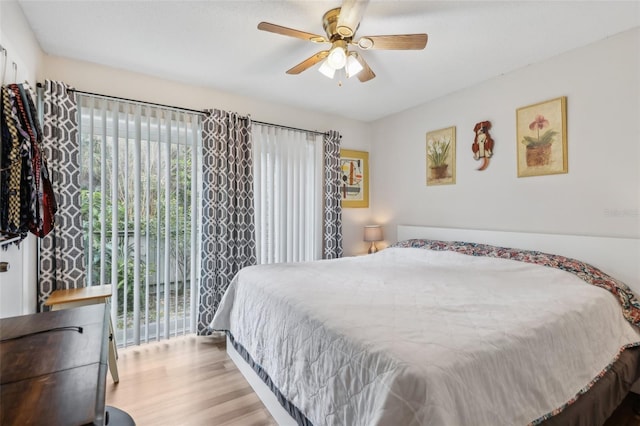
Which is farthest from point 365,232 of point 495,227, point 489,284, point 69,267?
point 69,267

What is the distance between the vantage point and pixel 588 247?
2.22 meters

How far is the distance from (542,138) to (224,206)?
2.89 meters

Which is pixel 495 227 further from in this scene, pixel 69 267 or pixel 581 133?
pixel 69 267

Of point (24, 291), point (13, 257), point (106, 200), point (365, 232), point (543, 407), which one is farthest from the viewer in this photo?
point (365, 232)

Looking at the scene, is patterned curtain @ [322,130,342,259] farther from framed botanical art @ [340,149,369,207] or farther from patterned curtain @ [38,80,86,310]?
patterned curtain @ [38,80,86,310]

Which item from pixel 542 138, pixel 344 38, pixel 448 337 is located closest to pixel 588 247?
pixel 542 138

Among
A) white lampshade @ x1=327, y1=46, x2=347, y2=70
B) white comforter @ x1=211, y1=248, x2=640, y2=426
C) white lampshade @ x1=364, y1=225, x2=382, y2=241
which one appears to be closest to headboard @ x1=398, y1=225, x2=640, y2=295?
white comforter @ x1=211, y1=248, x2=640, y2=426

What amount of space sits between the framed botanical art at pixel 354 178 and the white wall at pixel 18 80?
9.91 feet

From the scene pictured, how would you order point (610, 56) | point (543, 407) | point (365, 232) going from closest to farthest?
point (543, 407) → point (610, 56) → point (365, 232)

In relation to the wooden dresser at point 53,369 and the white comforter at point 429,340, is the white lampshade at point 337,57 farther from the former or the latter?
the wooden dresser at point 53,369

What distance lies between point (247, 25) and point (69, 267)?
2252 mm

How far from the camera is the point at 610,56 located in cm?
217

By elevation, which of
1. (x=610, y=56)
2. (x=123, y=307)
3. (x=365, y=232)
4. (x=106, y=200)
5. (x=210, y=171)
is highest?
(x=610, y=56)

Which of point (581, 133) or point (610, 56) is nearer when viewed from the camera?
point (610, 56)
